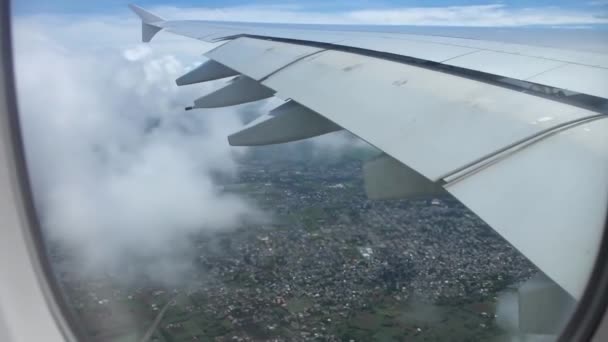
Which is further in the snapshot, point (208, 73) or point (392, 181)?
point (208, 73)

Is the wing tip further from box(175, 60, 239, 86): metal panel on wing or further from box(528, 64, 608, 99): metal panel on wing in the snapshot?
box(528, 64, 608, 99): metal panel on wing

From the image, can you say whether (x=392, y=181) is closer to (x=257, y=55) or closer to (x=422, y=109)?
(x=422, y=109)

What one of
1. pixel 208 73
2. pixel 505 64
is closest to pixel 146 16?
pixel 208 73

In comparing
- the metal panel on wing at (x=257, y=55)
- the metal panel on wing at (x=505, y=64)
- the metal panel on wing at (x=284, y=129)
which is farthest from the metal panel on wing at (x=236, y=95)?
the metal panel on wing at (x=505, y=64)

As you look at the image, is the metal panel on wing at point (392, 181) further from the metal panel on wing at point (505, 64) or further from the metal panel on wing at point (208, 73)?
the metal panel on wing at point (208, 73)

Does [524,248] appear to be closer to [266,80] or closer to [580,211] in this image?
[580,211]

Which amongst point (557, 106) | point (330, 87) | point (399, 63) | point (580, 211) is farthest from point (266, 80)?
point (580, 211)

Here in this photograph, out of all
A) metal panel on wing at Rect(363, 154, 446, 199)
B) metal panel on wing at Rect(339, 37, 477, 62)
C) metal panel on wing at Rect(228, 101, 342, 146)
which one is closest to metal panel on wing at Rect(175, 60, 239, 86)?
metal panel on wing at Rect(339, 37, 477, 62)

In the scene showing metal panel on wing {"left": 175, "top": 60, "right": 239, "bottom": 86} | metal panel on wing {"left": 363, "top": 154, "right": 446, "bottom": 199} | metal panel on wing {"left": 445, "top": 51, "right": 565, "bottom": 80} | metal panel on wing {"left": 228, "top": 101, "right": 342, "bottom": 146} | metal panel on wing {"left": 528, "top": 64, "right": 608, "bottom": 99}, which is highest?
metal panel on wing {"left": 528, "top": 64, "right": 608, "bottom": 99}
